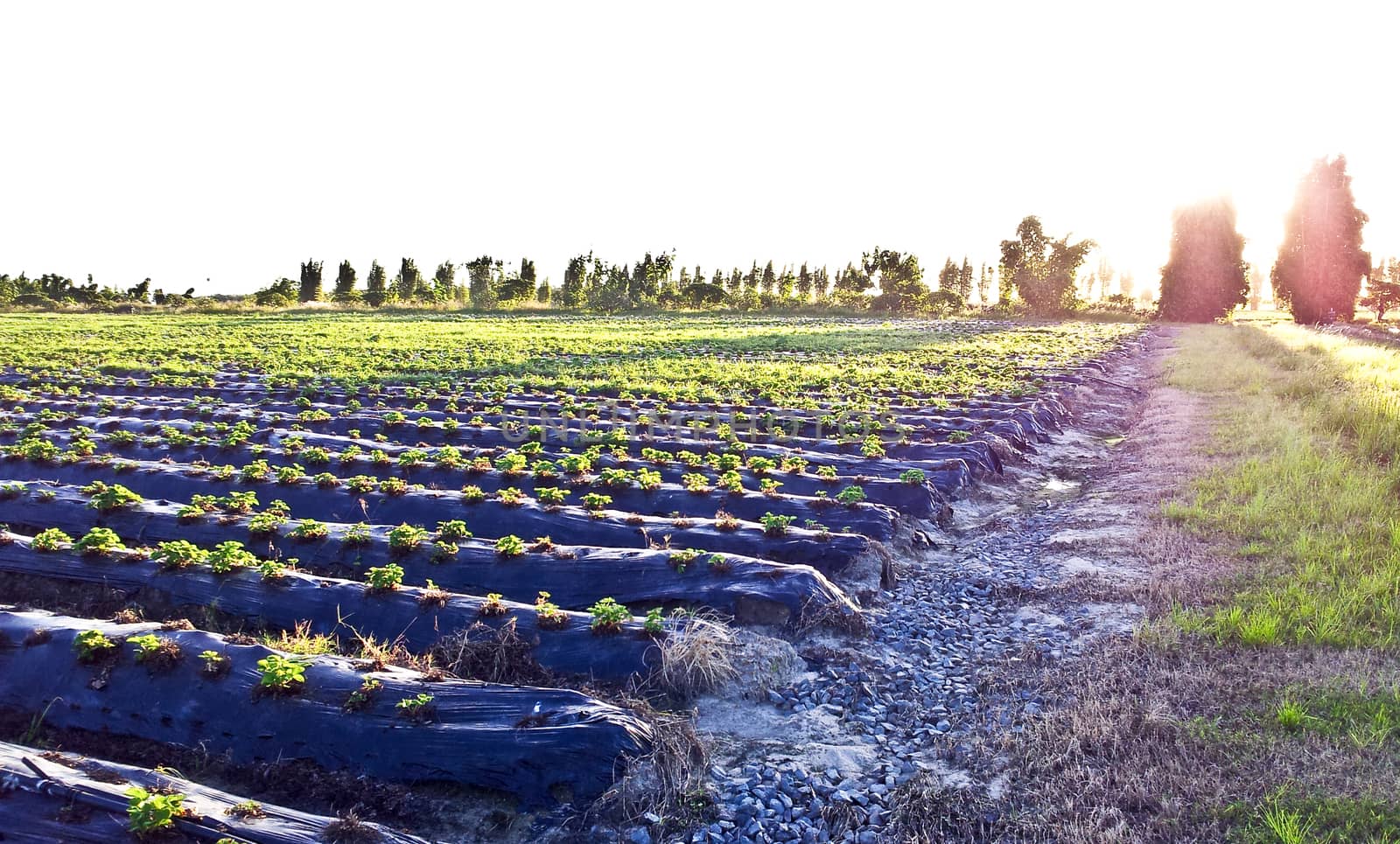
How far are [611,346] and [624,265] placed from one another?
1726 inches

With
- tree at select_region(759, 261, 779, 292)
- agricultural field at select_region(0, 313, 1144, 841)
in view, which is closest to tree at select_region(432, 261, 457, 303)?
tree at select_region(759, 261, 779, 292)

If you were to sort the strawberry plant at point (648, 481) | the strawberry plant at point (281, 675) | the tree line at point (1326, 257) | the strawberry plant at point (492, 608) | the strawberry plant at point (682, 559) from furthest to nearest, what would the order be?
the tree line at point (1326, 257), the strawberry plant at point (648, 481), the strawberry plant at point (682, 559), the strawberry plant at point (492, 608), the strawberry plant at point (281, 675)

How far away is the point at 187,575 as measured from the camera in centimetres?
728

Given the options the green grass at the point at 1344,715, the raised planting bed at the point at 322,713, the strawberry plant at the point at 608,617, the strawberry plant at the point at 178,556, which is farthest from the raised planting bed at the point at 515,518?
the green grass at the point at 1344,715

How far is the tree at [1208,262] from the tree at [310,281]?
7417cm

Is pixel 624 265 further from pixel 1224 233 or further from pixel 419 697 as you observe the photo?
pixel 419 697

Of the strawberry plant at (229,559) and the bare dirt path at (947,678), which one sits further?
the strawberry plant at (229,559)

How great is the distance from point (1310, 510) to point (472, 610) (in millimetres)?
9347

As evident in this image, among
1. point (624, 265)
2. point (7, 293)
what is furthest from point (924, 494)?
point (7, 293)

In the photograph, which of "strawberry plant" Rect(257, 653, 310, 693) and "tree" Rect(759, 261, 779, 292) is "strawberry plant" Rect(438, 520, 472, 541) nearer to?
"strawberry plant" Rect(257, 653, 310, 693)

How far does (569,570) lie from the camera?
7.62m

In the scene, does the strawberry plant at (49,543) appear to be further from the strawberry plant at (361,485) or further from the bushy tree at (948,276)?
the bushy tree at (948,276)

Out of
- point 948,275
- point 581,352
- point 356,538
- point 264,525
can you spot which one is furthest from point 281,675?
point 948,275

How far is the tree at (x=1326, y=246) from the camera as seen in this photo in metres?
51.4
